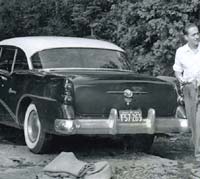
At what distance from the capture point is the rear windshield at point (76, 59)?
28.3 ft

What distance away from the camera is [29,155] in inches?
314

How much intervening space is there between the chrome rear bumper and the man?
466mm

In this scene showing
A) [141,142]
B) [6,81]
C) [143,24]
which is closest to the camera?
[141,142]

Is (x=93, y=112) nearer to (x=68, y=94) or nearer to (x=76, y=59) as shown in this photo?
(x=68, y=94)

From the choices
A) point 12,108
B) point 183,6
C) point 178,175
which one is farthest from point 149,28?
point 178,175

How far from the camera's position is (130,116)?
769 cm

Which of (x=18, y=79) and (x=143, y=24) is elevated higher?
(x=143, y=24)

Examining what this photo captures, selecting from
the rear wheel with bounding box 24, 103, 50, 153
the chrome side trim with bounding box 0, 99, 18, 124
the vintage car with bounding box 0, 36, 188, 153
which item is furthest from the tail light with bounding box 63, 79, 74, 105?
the chrome side trim with bounding box 0, 99, 18, 124

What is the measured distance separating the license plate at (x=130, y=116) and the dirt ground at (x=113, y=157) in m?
0.53

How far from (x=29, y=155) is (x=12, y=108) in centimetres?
113

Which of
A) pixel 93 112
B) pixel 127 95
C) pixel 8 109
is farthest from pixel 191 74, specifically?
pixel 8 109

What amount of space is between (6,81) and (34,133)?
4.39ft

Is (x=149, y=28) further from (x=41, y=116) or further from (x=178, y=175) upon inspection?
(x=178, y=175)

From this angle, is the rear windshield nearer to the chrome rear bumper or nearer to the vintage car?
the vintage car
